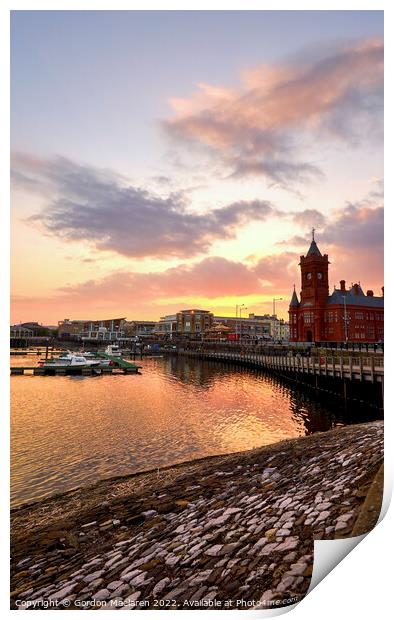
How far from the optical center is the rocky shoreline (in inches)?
125

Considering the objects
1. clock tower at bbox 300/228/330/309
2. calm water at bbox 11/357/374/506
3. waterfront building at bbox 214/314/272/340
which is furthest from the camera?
waterfront building at bbox 214/314/272/340

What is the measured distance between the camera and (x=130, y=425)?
1316 cm

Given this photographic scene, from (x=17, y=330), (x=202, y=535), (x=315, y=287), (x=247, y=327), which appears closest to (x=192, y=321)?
(x=247, y=327)

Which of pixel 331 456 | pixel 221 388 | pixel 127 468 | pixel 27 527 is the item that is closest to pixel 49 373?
pixel 221 388

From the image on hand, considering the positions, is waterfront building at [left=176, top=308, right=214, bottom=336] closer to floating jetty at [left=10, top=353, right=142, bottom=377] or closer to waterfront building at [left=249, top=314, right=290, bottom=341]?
waterfront building at [left=249, top=314, right=290, bottom=341]

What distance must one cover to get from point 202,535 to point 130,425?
968 centimetres

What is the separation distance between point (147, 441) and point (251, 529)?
7.53 m

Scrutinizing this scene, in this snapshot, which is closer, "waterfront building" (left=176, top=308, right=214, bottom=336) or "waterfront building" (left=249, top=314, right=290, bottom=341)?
"waterfront building" (left=176, top=308, right=214, bottom=336)

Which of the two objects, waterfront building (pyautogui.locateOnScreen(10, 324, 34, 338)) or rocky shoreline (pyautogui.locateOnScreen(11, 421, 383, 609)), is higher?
waterfront building (pyautogui.locateOnScreen(10, 324, 34, 338))

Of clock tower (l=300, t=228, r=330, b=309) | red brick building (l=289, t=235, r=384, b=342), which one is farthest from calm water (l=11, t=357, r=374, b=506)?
clock tower (l=300, t=228, r=330, b=309)

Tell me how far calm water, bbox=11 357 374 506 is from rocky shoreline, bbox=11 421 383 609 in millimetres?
2253

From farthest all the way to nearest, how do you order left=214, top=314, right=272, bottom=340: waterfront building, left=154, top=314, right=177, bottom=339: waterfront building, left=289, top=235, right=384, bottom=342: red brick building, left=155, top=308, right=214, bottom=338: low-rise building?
left=154, top=314, right=177, bottom=339: waterfront building, left=214, top=314, right=272, bottom=340: waterfront building, left=155, top=308, right=214, bottom=338: low-rise building, left=289, top=235, right=384, bottom=342: red brick building

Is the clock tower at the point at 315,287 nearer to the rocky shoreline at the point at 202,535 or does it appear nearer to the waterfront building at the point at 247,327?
the waterfront building at the point at 247,327
